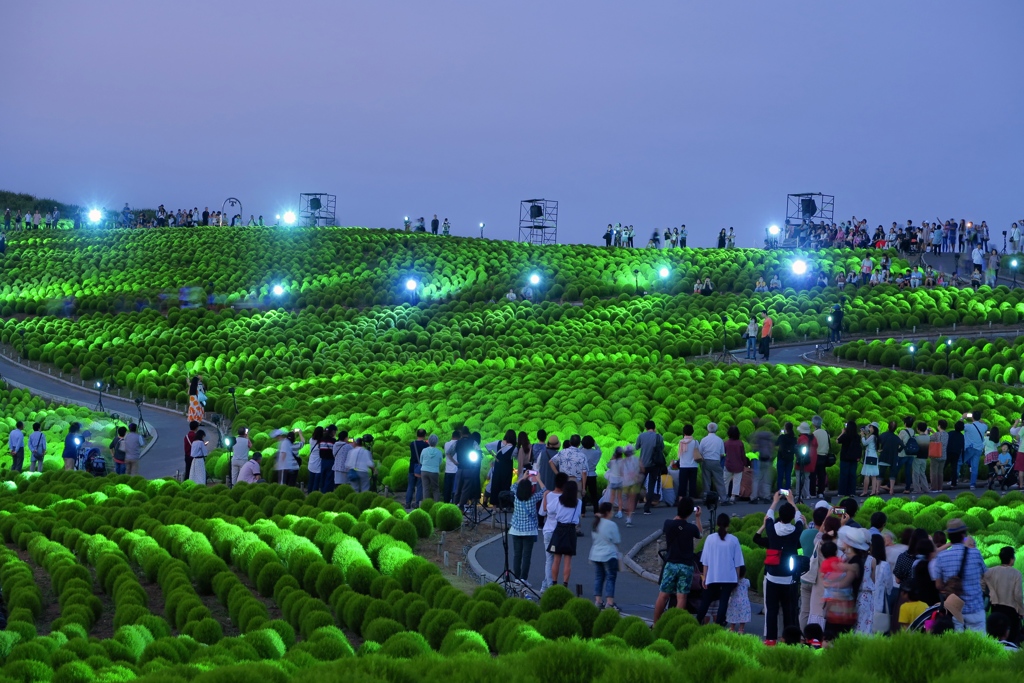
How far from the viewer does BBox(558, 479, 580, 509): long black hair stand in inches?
551

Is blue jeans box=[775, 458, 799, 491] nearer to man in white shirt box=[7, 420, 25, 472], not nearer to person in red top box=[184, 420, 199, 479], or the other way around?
person in red top box=[184, 420, 199, 479]

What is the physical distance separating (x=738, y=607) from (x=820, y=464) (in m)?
8.53

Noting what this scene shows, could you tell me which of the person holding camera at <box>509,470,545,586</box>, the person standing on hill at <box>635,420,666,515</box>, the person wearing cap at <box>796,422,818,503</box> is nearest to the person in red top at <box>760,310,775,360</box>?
the person wearing cap at <box>796,422,818,503</box>

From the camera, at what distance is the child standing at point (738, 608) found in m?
12.5

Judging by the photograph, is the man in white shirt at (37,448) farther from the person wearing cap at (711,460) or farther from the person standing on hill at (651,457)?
the person wearing cap at (711,460)

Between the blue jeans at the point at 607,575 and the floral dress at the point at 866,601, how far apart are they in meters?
2.80

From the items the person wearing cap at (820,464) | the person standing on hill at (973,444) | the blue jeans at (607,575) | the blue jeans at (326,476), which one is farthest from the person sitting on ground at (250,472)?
the person standing on hill at (973,444)

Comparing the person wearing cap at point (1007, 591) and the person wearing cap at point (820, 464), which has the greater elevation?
the person wearing cap at point (820, 464)

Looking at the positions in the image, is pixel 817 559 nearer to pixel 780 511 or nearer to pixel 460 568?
pixel 780 511

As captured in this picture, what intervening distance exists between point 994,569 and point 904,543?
936 millimetres

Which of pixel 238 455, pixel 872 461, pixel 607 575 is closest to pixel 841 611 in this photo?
pixel 607 575

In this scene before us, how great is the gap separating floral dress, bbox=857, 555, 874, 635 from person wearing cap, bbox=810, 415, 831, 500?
8628 millimetres

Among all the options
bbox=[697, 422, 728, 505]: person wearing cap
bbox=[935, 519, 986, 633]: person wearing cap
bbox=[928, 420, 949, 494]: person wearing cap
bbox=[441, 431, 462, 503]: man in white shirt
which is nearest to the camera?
bbox=[935, 519, 986, 633]: person wearing cap

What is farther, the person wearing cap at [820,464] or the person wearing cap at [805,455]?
the person wearing cap at [820,464]
